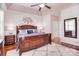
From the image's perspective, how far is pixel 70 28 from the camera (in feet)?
6.96

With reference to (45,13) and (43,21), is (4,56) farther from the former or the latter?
(45,13)

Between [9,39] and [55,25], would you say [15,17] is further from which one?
[55,25]

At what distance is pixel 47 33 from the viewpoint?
2.08 meters

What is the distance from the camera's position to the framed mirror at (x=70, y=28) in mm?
2085

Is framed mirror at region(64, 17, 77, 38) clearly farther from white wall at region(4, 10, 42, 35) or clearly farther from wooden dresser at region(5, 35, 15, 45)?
wooden dresser at region(5, 35, 15, 45)

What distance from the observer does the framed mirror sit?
2.08 metres

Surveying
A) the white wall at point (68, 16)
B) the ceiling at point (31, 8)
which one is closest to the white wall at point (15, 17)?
the ceiling at point (31, 8)

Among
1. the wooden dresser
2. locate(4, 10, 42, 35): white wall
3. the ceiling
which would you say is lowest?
the wooden dresser

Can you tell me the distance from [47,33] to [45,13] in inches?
19.6

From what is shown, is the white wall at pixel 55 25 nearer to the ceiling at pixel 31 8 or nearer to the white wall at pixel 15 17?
the ceiling at pixel 31 8

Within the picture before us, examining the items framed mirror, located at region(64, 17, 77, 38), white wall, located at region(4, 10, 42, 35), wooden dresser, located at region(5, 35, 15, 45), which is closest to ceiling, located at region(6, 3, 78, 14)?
white wall, located at region(4, 10, 42, 35)

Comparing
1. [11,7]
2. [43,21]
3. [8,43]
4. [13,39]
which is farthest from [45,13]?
[8,43]

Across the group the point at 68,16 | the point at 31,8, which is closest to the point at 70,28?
the point at 68,16

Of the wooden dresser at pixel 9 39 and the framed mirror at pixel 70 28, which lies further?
the framed mirror at pixel 70 28
